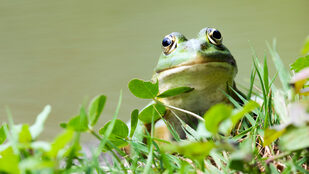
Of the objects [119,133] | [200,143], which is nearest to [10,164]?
[200,143]

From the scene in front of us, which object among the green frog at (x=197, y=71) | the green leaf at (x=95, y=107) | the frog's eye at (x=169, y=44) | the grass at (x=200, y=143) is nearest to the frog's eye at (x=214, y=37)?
the green frog at (x=197, y=71)

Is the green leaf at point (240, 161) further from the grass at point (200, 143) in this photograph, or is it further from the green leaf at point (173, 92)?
the green leaf at point (173, 92)

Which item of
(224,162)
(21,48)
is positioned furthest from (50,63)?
(224,162)

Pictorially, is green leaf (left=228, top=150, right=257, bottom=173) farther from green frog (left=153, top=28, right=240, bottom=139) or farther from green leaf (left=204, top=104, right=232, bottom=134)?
green frog (left=153, top=28, right=240, bottom=139)

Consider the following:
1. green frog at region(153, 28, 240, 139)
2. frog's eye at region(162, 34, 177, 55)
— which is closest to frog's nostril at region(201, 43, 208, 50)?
green frog at region(153, 28, 240, 139)

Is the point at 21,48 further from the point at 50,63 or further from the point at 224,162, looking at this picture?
the point at 224,162

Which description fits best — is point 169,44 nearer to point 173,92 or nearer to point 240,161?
point 173,92
